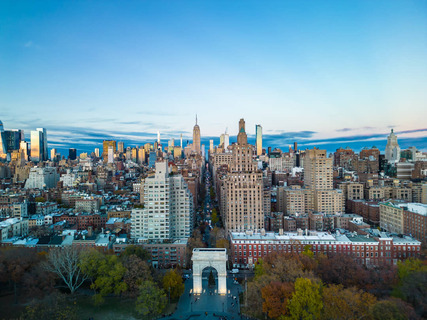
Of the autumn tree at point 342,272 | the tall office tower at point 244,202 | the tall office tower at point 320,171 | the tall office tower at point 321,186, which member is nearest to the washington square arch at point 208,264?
the autumn tree at point 342,272

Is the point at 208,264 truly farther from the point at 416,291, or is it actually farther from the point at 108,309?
A: the point at 416,291

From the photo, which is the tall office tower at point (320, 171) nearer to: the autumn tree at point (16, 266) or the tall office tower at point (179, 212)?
the tall office tower at point (179, 212)

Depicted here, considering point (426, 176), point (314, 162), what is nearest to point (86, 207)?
point (314, 162)

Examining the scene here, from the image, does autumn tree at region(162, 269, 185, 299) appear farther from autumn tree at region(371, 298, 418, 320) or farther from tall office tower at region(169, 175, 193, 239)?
autumn tree at region(371, 298, 418, 320)

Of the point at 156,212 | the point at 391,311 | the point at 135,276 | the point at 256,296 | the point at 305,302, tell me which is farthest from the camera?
the point at 156,212

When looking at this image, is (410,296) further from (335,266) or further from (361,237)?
(361,237)

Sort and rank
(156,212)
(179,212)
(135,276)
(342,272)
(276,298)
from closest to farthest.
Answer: (276,298)
(342,272)
(135,276)
(156,212)
(179,212)

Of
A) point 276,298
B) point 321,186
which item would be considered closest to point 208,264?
point 276,298
